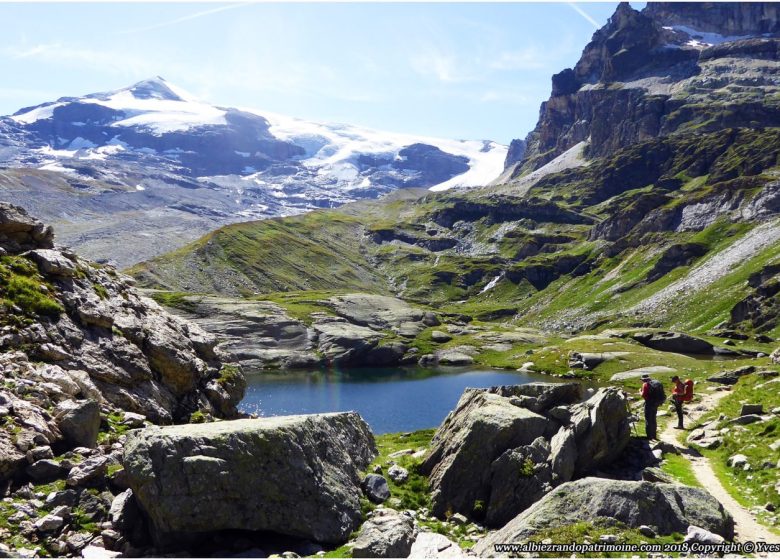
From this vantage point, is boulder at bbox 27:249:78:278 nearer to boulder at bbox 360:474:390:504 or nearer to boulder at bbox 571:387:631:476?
boulder at bbox 360:474:390:504

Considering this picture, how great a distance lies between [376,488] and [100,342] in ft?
61.4

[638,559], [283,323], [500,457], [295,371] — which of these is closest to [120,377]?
[500,457]

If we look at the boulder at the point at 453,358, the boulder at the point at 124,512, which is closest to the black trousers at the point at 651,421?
the boulder at the point at 124,512

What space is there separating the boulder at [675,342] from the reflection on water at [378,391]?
35.2 m

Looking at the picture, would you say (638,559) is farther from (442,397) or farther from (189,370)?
(442,397)

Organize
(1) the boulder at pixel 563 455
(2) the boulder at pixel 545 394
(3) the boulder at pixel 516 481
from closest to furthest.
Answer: (3) the boulder at pixel 516 481 < (1) the boulder at pixel 563 455 < (2) the boulder at pixel 545 394

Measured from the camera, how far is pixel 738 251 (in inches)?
7761

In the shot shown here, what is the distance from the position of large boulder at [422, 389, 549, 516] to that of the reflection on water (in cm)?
5805

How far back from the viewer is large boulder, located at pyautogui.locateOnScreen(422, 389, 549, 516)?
83.0ft

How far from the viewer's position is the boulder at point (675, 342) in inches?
5138

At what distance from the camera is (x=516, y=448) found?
84.9 ft

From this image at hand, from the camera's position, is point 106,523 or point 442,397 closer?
point 106,523

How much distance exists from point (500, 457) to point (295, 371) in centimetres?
14595

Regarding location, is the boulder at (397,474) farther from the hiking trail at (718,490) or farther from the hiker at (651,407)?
the hiker at (651,407)
